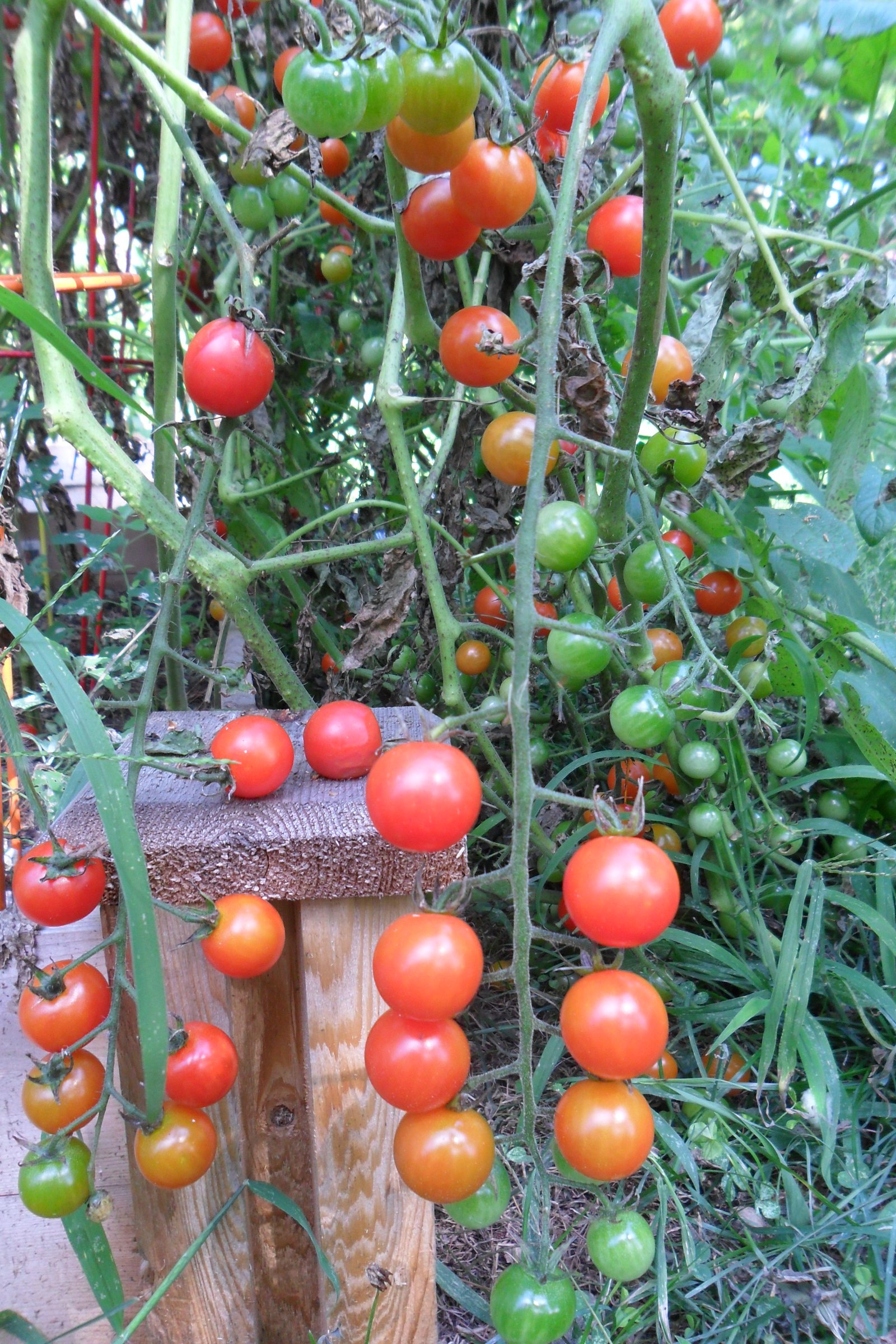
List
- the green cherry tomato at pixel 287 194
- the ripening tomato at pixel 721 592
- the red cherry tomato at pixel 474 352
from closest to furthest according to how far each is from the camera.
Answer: the red cherry tomato at pixel 474 352, the green cherry tomato at pixel 287 194, the ripening tomato at pixel 721 592

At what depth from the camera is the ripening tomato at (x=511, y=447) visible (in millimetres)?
774

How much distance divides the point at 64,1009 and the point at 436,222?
684 millimetres

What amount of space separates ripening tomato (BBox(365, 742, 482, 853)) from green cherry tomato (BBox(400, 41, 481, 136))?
0.42 metres

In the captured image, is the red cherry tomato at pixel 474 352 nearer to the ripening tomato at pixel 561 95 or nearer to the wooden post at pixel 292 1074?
the ripening tomato at pixel 561 95

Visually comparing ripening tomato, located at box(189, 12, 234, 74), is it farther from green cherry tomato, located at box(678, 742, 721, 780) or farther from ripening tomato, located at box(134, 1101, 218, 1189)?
ripening tomato, located at box(134, 1101, 218, 1189)

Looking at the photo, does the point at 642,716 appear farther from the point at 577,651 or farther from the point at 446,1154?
the point at 446,1154

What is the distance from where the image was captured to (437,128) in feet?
1.94

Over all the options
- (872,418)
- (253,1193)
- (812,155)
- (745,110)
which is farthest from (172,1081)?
(745,110)

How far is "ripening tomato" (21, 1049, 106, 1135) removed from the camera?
659mm

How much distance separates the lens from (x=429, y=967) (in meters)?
0.51

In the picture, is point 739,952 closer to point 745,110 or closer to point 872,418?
point 872,418

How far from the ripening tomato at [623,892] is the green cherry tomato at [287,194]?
0.83m

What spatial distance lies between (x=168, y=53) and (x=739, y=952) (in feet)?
4.24

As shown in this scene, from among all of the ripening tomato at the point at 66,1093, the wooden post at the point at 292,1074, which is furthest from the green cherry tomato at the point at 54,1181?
the wooden post at the point at 292,1074
